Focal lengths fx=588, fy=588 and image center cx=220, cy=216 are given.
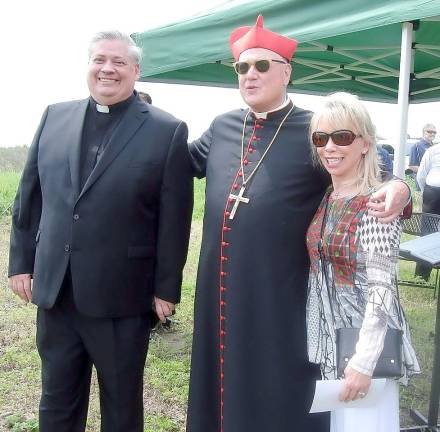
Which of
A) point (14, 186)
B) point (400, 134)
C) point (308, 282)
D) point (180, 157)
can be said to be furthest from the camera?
point (14, 186)

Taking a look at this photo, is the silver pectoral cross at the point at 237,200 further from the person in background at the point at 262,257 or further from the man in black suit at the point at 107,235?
the man in black suit at the point at 107,235

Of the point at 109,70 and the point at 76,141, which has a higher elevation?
the point at 109,70

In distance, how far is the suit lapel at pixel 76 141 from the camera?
2.36 metres

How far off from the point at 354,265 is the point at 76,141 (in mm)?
1231

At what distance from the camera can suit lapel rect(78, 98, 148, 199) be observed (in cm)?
234

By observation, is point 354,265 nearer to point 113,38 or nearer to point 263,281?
point 263,281

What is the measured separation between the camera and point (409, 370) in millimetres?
1979

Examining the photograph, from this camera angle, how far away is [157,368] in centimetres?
413

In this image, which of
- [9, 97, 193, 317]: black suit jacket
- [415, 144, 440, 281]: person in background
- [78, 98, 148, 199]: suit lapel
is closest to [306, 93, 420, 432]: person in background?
[9, 97, 193, 317]: black suit jacket

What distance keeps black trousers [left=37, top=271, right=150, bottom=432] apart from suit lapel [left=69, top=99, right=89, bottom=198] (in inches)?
15.4

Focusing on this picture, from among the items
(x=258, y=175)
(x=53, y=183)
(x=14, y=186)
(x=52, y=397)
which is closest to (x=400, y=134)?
(x=258, y=175)

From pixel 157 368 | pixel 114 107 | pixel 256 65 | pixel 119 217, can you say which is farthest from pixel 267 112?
pixel 157 368

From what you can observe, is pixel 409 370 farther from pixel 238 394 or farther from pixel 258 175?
pixel 258 175

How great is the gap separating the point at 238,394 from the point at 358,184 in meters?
0.98
